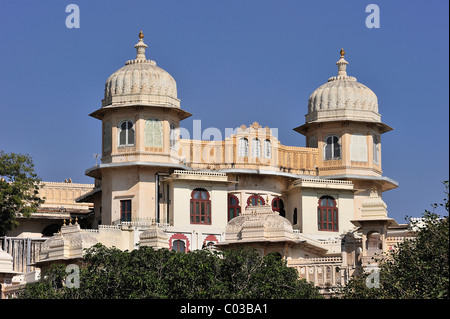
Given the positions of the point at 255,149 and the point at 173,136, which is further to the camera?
the point at 255,149

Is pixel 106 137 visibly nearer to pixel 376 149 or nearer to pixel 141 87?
pixel 141 87

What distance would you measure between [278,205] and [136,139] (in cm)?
951

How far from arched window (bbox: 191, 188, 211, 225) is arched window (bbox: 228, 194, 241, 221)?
2300 millimetres

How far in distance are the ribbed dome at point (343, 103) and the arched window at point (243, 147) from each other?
577cm

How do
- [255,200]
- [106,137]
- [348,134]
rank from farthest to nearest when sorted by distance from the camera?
[348,134] → [255,200] → [106,137]

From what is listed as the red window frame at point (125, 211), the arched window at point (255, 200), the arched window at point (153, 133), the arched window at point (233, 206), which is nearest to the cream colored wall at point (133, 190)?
the red window frame at point (125, 211)

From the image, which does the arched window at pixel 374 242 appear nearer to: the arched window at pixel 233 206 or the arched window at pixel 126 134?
the arched window at pixel 233 206

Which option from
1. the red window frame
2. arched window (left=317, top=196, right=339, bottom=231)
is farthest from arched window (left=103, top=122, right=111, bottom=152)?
arched window (left=317, top=196, right=339, bottom=231)

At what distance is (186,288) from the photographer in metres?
55.3

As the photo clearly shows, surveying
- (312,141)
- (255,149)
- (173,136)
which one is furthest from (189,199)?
(312,141)

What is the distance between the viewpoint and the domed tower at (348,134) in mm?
82500

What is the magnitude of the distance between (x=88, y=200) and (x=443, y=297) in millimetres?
38254

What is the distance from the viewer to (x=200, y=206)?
7706 cm
